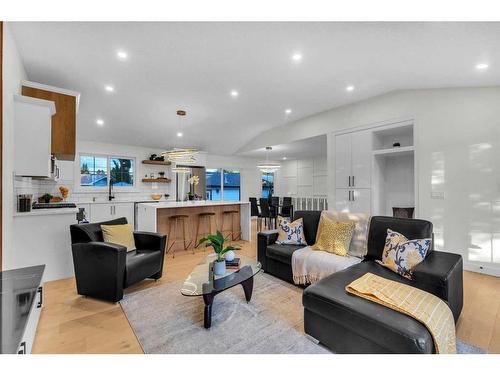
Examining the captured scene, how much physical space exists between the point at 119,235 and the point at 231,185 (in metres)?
6.13

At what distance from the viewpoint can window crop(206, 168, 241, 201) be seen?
8469 millimetres

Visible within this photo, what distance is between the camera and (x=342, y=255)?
2740 millimetres

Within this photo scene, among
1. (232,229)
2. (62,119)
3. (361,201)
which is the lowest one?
(232,229)

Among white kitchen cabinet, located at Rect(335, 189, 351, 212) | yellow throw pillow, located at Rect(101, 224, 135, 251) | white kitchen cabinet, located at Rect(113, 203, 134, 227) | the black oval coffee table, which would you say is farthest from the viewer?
white kitchen cabinet, located at Rect(113, 203, 134, 227)

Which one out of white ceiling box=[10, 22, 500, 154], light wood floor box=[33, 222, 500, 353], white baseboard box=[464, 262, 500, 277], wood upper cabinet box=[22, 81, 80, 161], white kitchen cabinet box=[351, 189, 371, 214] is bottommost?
light wood floor box=[33, 222, 500, 353]

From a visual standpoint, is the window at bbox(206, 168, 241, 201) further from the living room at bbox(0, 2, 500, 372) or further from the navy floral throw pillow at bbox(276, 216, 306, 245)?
the navy floral throw pillow at bbox(276, 216, 306, 245)

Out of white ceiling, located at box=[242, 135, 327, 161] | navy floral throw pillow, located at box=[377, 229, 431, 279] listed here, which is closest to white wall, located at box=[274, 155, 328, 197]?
white ceiling, located at box=[242, 135, 327, 161]

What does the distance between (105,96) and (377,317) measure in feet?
17.1

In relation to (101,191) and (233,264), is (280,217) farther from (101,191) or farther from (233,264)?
(101,191)

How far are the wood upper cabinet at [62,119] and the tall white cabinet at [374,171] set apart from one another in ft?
15.7

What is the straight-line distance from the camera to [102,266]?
8.31 feet

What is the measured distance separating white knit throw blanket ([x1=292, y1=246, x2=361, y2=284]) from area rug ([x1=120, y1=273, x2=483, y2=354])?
22 centimetres

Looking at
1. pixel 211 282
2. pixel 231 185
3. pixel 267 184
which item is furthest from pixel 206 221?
pixel 267 184

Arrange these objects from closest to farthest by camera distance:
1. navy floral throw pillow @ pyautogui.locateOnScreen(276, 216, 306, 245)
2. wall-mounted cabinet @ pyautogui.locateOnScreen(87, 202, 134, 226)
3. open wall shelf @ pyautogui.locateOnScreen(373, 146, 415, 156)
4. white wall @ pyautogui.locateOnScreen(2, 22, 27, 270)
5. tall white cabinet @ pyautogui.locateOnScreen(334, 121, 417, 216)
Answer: white wall @ pyautogui.locateOnScreen(2, 22, 27, 270) → navy floral throw pillow @ pyautogui.locateOnScreen(276, 216, 306, 245) → open wall shelf @ pyautogui.locateOnScreen(373, 146, 415, 156) → tall white cabinet @ pyautogui.locateOnScreen(334, 121, 417, 216) → wall-mounted cabinet @ pyautogui.locateOnScreen(87, 202, 134, 226)
